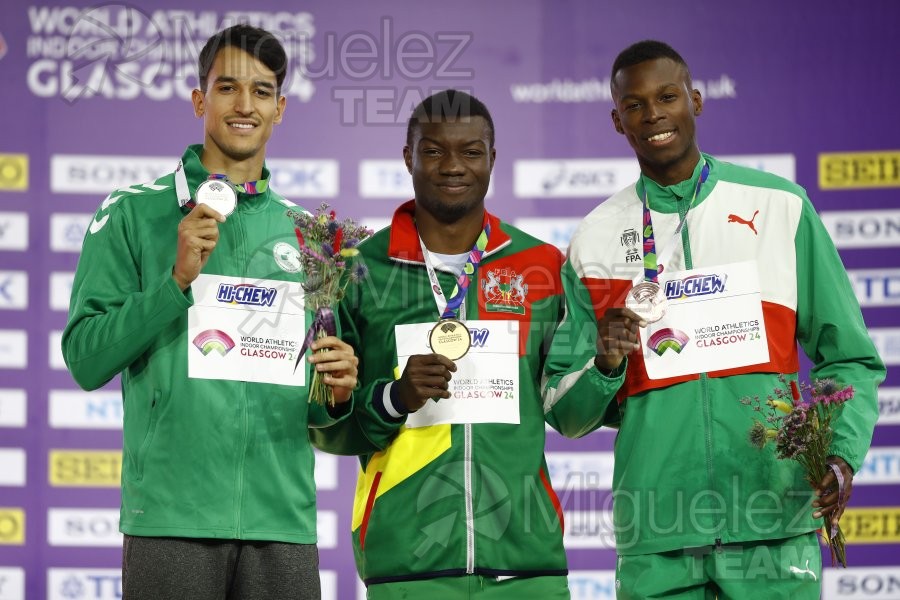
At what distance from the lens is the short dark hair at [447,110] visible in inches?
101

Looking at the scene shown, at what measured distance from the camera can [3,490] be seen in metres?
4.23

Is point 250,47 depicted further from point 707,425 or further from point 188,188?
point 707,425

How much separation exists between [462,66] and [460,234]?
196 cm

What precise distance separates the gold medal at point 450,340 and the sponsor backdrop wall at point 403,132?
6.72 feet

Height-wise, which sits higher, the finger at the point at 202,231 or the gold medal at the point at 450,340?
the finger at the point at 202,231

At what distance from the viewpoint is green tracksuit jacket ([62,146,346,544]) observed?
220cm

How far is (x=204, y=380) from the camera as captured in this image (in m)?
2.28

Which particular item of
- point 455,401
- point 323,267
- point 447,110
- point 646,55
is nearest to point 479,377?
point 455,401

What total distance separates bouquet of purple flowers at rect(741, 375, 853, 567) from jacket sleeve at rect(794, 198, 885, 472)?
1.8 inches

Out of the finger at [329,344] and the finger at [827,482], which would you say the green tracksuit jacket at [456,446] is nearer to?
the finger at [329,344]

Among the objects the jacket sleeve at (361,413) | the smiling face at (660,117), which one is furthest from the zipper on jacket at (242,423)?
the smiling face at (660,117)

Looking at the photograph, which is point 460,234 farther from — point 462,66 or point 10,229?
point 10,229

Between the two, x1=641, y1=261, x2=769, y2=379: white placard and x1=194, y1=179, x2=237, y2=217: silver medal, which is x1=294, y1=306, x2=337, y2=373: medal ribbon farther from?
x1=641, y1=261, x2=769, y2=379: white placard

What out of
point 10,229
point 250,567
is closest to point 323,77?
point 10,229
